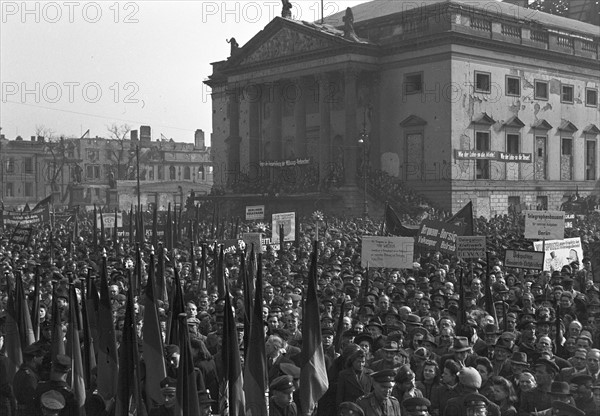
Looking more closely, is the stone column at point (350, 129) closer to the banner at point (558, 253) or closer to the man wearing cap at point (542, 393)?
the banner at point (558, 253)

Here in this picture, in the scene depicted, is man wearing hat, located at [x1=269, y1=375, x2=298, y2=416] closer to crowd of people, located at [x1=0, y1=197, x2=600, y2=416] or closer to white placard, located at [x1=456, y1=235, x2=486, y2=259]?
crowd of people, located at [x1=0, y1=197, x2=600, y2=416]

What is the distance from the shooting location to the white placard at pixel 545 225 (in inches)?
838

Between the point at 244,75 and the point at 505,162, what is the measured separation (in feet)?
59.1

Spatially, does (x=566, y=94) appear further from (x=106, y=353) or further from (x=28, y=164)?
(x=28, y=164)

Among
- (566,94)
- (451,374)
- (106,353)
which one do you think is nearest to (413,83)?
(566,94)

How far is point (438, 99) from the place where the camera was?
48.9 metres

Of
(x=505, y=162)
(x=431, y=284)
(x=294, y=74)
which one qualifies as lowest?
(x=431, y=284)

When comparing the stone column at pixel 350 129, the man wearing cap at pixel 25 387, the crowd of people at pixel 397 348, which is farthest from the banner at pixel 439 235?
the stone column at pixel 350 129

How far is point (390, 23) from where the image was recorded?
2020 inches

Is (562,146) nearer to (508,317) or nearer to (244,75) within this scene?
(244,75)

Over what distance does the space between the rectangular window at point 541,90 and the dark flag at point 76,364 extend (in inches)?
1839

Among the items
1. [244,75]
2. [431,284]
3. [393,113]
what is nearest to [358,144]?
[393,113]

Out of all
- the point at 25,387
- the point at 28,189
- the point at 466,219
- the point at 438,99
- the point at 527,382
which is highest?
the point at 438,99

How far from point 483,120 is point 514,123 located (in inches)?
114
